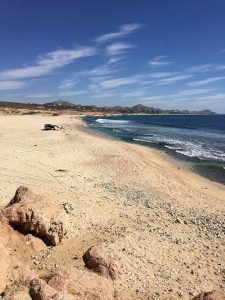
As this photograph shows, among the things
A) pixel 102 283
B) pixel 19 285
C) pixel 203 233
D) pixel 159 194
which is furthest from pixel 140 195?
pixel 19 285

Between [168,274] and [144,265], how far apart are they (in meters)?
0.73

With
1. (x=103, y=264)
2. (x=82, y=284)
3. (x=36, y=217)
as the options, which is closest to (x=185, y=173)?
(x=36, y=217)

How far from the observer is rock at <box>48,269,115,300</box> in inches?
294

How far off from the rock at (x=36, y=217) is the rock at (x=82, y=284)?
8.48 ft

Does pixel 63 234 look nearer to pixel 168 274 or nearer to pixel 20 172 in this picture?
pixel 168 274

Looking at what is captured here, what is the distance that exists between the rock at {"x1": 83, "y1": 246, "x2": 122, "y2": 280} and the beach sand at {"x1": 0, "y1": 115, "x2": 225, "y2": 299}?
0.96 feet

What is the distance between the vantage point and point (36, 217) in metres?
10.4

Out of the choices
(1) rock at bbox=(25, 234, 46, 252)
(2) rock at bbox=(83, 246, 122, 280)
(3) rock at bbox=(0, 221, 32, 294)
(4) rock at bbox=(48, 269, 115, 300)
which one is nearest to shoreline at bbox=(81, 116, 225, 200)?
(2) rock at bbox=(83, 246, 122, 280)

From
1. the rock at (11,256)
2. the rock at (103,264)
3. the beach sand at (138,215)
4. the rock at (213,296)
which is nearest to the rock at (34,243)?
the rock at (11,256)

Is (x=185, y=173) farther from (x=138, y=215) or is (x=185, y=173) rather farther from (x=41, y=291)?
(x=41, y=291)

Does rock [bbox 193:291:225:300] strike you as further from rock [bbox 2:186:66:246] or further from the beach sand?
rock [bbox 2:186:66:246]

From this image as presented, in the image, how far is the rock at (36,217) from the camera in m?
10.3

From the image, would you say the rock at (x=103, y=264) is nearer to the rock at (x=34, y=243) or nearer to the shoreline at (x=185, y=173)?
the rock at (x=34, y=243)

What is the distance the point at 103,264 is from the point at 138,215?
18.9ft
